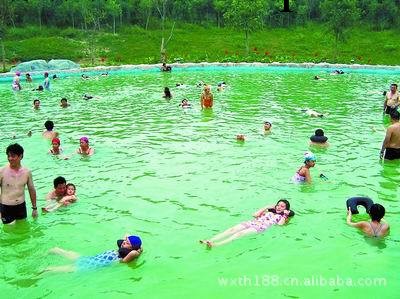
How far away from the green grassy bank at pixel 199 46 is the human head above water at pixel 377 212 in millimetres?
36903

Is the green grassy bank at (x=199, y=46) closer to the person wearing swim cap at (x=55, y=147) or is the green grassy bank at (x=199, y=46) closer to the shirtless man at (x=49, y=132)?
the shirtless man at (x=49, y=132)

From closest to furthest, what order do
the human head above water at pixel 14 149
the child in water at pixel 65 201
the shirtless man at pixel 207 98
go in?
the human head above water at pixel 14 149, the child in water at pixel 65 201, the shirtless man at pixel 207 98

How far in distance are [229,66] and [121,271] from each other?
3494cm

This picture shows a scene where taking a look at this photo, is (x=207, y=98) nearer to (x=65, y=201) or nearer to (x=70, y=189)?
(x=70, y=189)

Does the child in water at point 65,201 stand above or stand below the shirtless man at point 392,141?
below

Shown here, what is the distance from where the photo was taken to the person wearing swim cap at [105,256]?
7727 millimetres

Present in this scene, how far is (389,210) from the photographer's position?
10.1m

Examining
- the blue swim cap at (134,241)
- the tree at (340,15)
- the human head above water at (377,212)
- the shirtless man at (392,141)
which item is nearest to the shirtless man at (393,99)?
the shirtless man at (392,141)

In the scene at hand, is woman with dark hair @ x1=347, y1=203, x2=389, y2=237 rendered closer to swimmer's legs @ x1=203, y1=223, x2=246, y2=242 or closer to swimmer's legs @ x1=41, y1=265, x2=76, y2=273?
swimmer's legs @ x1=203, y1=223, x2=246, y2=242

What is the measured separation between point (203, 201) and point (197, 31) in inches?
2208

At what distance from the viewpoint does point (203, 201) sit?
10.7 metres

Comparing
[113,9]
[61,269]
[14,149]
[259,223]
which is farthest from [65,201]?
[113,9]

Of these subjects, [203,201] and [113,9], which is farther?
[113,9]

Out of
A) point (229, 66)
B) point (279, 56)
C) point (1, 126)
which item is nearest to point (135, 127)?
point (1, 126)
